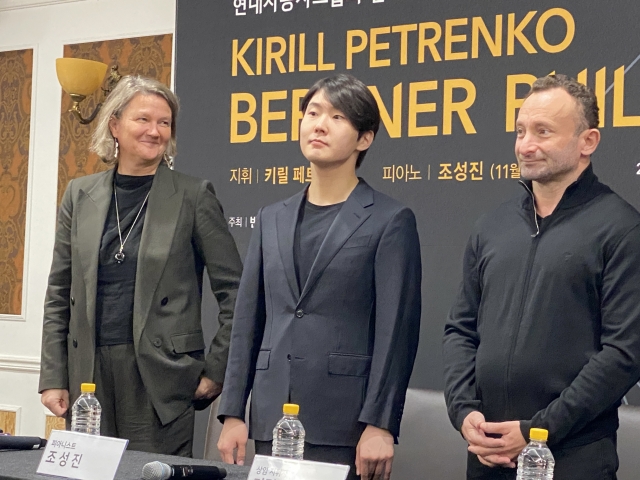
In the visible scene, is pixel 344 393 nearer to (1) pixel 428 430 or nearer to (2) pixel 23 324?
(1) pixel 428 430

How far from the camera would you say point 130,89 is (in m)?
3.02

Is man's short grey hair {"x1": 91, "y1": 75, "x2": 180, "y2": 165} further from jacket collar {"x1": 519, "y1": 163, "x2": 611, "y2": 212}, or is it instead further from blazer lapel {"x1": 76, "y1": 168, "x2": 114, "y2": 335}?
jacket collar {"x1": 519, "y1": 163, "x2": 611, "y2": 212}

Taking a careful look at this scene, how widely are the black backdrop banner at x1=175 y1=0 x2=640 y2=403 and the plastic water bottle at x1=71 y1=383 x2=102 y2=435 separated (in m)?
1.20

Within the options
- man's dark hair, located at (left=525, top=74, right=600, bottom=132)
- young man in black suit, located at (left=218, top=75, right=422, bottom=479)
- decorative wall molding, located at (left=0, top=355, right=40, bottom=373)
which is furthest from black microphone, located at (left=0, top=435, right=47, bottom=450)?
decorative wall molding, located at (left=0, top=355, right=40, bottom=373)

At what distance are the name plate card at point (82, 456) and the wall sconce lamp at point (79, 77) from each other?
2933 millimetres

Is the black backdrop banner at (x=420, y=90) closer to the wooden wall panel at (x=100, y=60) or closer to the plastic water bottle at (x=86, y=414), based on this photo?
the wooden wall panel at (x=100, y=60)

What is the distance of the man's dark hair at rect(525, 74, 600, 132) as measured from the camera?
2.38 meters

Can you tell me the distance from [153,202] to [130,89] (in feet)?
1.18

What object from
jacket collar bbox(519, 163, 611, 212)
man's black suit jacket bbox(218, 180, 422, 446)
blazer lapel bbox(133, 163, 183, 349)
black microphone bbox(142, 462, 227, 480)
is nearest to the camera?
black microphone bbox(142, 462, 227, 480)

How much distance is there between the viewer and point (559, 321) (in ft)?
7.45

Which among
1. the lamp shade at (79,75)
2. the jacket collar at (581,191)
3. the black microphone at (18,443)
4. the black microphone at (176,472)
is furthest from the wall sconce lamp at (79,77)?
the black microphone at (176,472)

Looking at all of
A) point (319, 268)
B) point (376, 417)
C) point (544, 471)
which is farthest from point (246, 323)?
point (544, 471)

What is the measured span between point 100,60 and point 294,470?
3669 millimetres

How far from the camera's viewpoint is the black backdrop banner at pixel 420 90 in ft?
10.3
